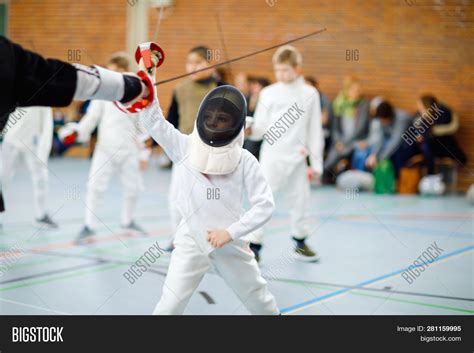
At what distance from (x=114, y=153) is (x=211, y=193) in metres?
3.20

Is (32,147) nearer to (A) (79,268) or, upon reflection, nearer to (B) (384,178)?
(A) (79,268)

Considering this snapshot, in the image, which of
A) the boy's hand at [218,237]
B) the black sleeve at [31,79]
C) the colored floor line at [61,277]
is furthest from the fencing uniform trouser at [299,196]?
the black sleeve at [31,79]

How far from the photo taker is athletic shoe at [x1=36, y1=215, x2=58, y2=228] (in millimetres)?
6309

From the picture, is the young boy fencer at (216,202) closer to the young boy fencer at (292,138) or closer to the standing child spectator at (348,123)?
the young boy fencer at (292,138)

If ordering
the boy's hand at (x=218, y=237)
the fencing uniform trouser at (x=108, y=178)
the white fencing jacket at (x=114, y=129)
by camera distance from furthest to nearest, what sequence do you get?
1. the white fencing jacket at (x=114, y=129)
2. the fencing uniform trouser at (x=108, y=178)
3. the boy's hand at (x=218, y=237)

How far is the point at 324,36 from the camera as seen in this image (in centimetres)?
1161

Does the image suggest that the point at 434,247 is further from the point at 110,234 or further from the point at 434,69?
the point at 434,69

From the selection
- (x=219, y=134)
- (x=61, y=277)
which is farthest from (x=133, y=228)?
(x=219, y=134)

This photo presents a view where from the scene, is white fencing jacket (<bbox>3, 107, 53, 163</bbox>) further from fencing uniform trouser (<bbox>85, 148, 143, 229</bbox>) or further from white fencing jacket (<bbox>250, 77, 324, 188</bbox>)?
white fencing jacket (<bbox>250, 77, 324, 188</bbox>)

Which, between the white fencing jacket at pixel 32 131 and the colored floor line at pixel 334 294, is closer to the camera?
the colored floor line at pixel 334 294

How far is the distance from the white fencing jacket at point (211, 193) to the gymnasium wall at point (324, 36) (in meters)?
7.07

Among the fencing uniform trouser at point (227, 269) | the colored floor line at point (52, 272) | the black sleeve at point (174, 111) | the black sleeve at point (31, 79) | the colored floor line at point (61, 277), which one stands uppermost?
the black sleeve at point (174, 111)

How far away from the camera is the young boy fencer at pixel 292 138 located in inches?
200
